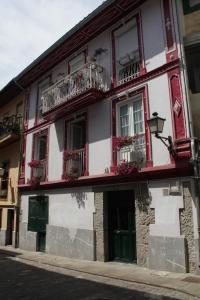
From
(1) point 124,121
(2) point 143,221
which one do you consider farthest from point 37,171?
(2) point 143,221

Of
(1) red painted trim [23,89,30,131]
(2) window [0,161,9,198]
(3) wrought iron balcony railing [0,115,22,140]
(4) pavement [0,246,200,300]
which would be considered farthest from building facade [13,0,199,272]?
(2) window [0,161,9,198]

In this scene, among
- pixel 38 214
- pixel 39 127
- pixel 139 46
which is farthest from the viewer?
pixel 39 127

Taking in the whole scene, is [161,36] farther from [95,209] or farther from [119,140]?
[95,209]

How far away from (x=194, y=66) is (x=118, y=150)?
368cm

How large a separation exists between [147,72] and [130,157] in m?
2.83

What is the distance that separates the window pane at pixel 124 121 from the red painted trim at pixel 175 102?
1992mm

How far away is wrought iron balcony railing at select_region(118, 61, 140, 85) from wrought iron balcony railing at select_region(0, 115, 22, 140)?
302 inches

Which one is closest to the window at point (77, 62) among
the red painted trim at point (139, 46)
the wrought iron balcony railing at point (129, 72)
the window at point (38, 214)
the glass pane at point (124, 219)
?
the red painted trim at point (139, 46)

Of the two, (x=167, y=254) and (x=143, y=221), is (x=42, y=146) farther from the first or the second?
(x=167, y=254)

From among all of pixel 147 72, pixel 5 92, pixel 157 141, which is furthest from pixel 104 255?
pixel 5 92

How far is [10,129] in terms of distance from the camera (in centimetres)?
1645

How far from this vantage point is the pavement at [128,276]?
21.1ft

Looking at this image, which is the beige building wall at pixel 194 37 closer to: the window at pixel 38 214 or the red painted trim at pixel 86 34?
the red painted trim at pixel 86 34

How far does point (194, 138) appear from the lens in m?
7.99
